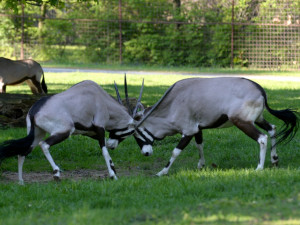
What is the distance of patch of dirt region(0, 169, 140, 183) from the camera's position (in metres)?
8.51

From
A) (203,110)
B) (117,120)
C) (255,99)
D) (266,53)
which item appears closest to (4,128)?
(117,120)

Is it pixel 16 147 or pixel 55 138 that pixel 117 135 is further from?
pixel 16 147

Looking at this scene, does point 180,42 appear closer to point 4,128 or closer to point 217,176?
point 4,128

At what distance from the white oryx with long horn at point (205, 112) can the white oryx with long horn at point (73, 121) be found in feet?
1.33

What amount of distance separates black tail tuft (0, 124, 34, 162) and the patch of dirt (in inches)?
20.7

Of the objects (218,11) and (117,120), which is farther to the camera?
(218,11)

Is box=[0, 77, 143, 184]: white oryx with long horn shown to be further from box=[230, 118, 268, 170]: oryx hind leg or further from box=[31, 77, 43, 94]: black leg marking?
box=[31, 77, 43, 94]: black leg marking

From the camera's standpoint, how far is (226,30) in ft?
91.9

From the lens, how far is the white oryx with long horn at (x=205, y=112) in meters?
8.37

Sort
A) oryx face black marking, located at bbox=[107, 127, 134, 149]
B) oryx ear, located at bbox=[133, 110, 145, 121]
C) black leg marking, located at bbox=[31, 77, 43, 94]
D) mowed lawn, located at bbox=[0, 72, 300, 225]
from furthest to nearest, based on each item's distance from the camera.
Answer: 1. black leg marking, located at bbox=[31, 77, 43, 94]
2. oryx ear, located at bbox=[133, 110, 145, 121]
3. oryx face black marking, located at bbox=[107, 127, 134, 149]
4. mowed lawn, located at bbox=[0, 72, 300, 225]

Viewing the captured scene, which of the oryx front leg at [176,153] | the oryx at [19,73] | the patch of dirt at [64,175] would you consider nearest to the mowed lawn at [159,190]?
the patch of dirt at [64,175]

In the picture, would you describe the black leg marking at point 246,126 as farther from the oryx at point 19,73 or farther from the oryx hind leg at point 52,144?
the oryx at point 19,73

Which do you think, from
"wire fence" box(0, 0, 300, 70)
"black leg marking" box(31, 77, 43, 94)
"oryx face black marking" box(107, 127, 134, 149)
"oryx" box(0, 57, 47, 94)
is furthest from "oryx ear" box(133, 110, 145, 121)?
"wire fence" box(0, 0, 300, 70)

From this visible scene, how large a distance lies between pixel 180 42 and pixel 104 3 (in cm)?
438
